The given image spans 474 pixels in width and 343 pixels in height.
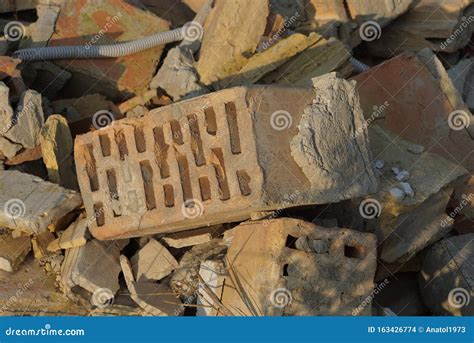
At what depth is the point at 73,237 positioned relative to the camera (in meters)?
6.20

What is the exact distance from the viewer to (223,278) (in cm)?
583

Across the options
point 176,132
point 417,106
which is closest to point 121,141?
point 176,132

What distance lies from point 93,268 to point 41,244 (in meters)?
0.70

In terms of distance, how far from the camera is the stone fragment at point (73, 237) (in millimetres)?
6141

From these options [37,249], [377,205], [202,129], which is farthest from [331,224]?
[37,249]

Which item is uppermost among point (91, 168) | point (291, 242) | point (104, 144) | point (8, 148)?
point (104, 144)

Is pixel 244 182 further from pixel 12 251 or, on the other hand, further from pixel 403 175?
pixel 12 251

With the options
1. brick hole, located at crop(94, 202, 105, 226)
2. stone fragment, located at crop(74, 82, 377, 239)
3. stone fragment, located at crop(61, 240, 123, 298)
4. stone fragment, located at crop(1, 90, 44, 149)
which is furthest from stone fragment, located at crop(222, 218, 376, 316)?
stone fragment, located at crop(1, 90, 44, 149)

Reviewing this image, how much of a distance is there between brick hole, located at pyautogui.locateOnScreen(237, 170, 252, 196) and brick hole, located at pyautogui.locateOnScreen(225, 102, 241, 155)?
176mm

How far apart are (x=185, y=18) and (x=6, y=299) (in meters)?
4.40

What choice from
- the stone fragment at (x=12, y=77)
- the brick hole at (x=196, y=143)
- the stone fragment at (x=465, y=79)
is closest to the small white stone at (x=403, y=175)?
the brick hole at (x=196, y=143)

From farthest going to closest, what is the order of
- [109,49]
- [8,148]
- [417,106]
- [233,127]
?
[109,49] → [417,106] → [8,148] → [233,127]

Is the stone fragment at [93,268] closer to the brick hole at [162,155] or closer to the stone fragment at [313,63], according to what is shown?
the brick hole at [162,155]

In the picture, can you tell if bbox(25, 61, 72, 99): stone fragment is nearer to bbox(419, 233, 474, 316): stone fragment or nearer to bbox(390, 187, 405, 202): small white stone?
bbox(390, 187, 405, 202): small white stone
